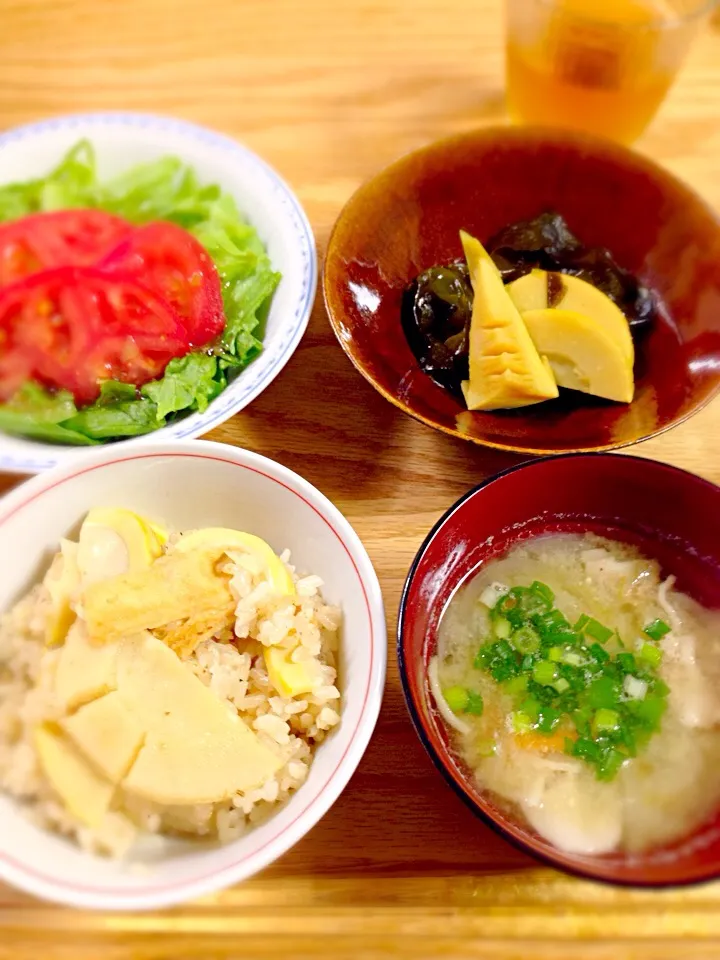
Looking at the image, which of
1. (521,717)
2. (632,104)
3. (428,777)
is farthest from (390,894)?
Result: (632,104)

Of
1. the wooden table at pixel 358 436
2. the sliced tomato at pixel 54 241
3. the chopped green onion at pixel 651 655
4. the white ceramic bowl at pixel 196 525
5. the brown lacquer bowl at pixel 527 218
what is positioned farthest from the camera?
the sliced tomato at pixel 54 241

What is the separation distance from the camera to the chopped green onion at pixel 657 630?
3.86 ft

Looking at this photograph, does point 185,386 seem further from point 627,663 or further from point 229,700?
point 627,663

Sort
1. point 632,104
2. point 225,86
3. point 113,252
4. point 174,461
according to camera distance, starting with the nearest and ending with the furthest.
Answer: point 174,461 → point 113,252 → point 632,104 → point 225,86

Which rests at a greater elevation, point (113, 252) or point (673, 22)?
point (673, 22)

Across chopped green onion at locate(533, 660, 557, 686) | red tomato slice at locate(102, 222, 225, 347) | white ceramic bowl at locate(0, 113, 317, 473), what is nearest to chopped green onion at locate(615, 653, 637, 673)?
chopped green onion at locate(533, 660, 557, 686)

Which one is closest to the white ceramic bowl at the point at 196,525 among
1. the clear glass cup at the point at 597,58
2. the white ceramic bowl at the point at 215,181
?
the white ceramic bowl at the point at 215,181

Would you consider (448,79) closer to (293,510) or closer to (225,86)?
(225,86)

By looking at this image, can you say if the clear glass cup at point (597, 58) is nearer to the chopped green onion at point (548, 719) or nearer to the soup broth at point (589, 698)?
the soup broth at point (589, 698)

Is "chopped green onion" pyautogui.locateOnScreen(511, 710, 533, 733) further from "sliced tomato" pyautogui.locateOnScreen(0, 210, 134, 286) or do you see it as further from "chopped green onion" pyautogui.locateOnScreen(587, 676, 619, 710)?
"sliced tomato" pyautogui.locateOnScreen(0, 210, 134, 286)

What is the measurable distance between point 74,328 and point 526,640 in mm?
1011

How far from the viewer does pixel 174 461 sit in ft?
3.83

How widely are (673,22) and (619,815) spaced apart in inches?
60.1

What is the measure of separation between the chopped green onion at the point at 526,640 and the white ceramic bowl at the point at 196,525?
272mm
